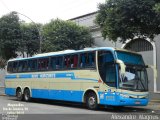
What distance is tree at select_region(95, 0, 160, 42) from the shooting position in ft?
60.9

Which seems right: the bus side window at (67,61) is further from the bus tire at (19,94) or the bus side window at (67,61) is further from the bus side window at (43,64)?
the bus tire at (19,94)

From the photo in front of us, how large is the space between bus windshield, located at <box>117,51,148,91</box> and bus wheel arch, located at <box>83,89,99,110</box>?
6.44 ft

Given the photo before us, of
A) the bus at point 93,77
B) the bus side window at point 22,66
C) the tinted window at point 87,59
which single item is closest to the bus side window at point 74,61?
the bus at point 93,77

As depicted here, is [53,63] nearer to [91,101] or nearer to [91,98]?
[91,98]

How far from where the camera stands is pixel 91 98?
19281mm

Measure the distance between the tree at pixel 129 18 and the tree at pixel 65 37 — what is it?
9016 millimetres

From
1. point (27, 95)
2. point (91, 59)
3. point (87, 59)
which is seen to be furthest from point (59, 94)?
point (27, 95)

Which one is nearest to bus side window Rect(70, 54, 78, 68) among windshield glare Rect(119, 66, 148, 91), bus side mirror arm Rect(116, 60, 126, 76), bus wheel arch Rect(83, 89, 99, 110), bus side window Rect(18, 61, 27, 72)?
bus wheel arch Rect(83, 89, 99, 110)

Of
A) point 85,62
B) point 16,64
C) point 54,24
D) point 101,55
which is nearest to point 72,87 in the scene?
point 85,62

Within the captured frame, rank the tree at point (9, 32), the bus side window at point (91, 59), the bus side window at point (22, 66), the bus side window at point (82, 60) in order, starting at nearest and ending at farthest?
the bus side window at point (91, 59), the bus side window at point (82, 60), the bus side window at point (22, 66), the tree at point (9, 32)

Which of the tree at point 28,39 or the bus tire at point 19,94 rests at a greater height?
the tree at point 28,39

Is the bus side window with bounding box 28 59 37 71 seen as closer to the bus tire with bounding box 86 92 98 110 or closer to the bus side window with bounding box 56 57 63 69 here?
the bus side window with bounding box 56 57 63 69

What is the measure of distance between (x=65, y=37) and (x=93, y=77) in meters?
11.6

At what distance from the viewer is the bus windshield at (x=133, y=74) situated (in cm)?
1770
